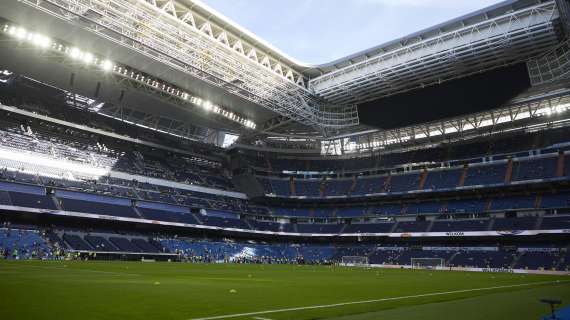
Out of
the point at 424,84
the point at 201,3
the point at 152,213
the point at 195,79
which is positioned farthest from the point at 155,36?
the point at 424,84

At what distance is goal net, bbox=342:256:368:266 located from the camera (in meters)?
62.5

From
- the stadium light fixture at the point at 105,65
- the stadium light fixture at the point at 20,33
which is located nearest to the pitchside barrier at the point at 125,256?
the stadium light fixture at the point at 105,65

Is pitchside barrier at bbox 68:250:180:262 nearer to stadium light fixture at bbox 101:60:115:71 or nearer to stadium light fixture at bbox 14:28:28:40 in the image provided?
stadium light fixture at bbox 101:60:115:71

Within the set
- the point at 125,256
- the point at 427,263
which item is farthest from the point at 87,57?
the point at 427,263

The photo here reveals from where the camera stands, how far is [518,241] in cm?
5675

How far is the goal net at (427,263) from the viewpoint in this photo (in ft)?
186

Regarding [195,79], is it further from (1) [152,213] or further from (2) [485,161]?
(2) [485,161]

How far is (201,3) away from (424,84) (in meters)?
27.3

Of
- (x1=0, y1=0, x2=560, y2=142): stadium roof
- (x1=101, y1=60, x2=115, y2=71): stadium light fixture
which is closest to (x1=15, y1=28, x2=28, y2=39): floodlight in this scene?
(x1=0, y1=0, x2=560, y2=142): stadium roof

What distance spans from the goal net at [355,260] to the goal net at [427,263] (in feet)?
23.7

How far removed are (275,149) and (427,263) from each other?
32095 mm

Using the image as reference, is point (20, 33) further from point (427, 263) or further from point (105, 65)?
point (427, 263)

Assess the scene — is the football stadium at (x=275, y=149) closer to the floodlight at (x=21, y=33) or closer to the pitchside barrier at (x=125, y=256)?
the pitchside barrier at (x=125, y=256)

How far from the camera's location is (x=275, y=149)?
2958 inches
